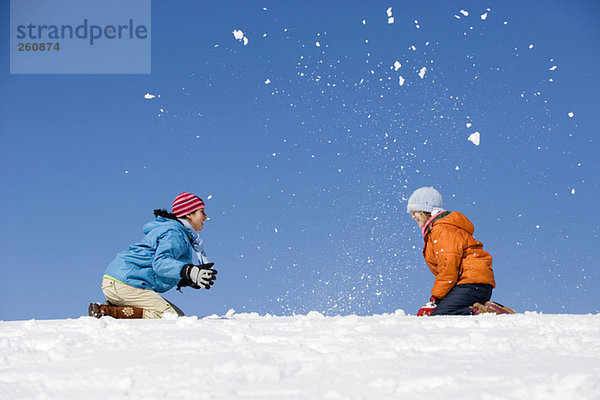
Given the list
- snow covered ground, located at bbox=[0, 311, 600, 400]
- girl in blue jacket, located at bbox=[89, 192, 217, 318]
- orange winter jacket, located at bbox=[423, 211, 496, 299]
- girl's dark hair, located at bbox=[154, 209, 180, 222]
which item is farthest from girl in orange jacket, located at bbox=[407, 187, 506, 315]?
girl's dark hair, located at bbox=[154, 209, 180, 222]

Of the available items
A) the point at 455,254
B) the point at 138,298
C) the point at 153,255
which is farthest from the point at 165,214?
the point at 455,254

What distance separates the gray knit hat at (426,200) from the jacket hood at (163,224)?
2466 millimetres

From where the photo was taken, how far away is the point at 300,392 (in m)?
1.98

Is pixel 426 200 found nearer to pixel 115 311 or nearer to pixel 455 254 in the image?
pixel 455 254

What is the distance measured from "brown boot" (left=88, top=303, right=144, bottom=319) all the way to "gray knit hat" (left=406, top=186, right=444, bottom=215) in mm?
3082

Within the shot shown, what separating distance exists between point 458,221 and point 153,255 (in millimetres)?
3190

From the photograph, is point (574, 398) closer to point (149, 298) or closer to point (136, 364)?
point (136, 364)

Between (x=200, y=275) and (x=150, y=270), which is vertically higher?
(x=150, y=270)

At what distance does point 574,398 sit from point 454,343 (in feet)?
3.39

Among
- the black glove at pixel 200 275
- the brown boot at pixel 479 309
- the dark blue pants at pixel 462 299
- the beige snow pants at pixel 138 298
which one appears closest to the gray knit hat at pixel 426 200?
the dark blue pants at pixel 462 299

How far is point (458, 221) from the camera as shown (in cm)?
594

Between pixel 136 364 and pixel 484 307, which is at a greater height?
pixel 484 307

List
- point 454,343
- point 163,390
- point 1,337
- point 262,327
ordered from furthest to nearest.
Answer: point 262,327 < point 1,337 < point 454,343 < point 163,390

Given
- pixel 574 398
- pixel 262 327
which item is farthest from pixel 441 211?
pixel 574 398
